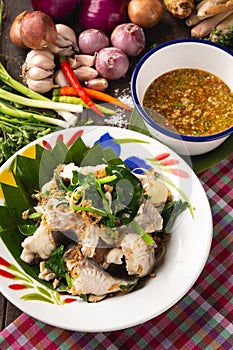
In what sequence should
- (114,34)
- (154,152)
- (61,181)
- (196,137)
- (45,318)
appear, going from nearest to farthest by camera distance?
(45,318)
(61,181)
(154,152)
(196,137)
(114,34)

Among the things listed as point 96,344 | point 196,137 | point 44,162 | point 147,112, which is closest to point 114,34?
point 147,112

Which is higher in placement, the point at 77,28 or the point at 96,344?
the point at 77,28

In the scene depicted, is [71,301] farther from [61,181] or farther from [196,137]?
[196,137]

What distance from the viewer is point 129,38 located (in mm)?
2607

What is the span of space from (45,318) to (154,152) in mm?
695

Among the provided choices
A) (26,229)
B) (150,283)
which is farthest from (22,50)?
(150,283)

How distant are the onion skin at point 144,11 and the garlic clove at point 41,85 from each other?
1.61 feet

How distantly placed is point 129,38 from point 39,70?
419 millimetres

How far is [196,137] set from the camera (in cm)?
228

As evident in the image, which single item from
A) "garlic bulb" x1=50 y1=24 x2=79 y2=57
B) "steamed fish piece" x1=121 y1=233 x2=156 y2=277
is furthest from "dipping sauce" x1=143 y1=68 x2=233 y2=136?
"steamed fish piece" x1=121 y1=233 x2=156 y2=277

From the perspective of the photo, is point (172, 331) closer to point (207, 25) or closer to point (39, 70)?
point (39, 70)

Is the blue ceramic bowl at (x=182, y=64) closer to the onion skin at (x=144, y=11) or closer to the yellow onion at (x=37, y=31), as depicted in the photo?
the onion skin at (x=144, y=11)

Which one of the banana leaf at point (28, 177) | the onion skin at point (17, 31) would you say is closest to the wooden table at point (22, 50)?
the onion skin at point (17, 31)

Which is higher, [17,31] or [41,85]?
[17,31]
